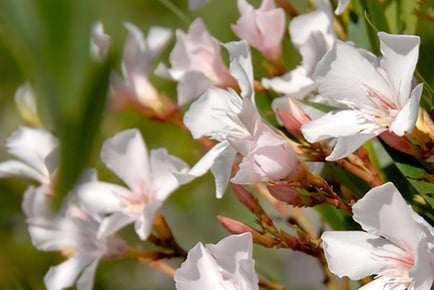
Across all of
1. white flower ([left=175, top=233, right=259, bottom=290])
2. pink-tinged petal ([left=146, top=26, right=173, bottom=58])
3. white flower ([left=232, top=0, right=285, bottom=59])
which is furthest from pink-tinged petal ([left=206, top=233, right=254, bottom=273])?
pink-tinged petal ([left=146, top=26, right=173, bottom=58])

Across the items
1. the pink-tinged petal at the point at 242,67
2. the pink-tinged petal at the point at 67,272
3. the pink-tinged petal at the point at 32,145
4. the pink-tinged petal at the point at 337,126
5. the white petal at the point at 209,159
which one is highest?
the pink-tinged petal at the point at 242,67

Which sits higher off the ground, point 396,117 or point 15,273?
point 396,117

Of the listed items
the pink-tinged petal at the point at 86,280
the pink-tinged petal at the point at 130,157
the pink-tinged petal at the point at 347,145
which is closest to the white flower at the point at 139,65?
the pink-tinged petal at the point at 130,157

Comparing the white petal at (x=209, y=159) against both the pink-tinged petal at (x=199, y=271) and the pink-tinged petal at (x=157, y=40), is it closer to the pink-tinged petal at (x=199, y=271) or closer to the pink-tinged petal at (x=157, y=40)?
the pink-tinged petal at (x=199, y=271)

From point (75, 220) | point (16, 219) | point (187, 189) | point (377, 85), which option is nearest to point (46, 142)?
point (75, 220)

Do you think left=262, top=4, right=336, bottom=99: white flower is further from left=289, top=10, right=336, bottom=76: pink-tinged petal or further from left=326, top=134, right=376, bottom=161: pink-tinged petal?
left=326, top=134, right=376, bottom=161: pink-tinged petal

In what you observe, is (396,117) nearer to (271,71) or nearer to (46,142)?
(271,71)

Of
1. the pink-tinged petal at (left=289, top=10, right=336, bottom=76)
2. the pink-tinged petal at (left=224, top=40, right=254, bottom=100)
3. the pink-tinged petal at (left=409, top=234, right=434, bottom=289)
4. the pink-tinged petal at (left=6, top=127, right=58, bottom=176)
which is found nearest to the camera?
the pink-tinged petal at (left=409, top=234, right=434, bottom=289)

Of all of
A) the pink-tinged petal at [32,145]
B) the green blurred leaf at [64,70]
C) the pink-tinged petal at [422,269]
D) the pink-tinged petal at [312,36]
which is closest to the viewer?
the green blurred leaf at [64,70]
